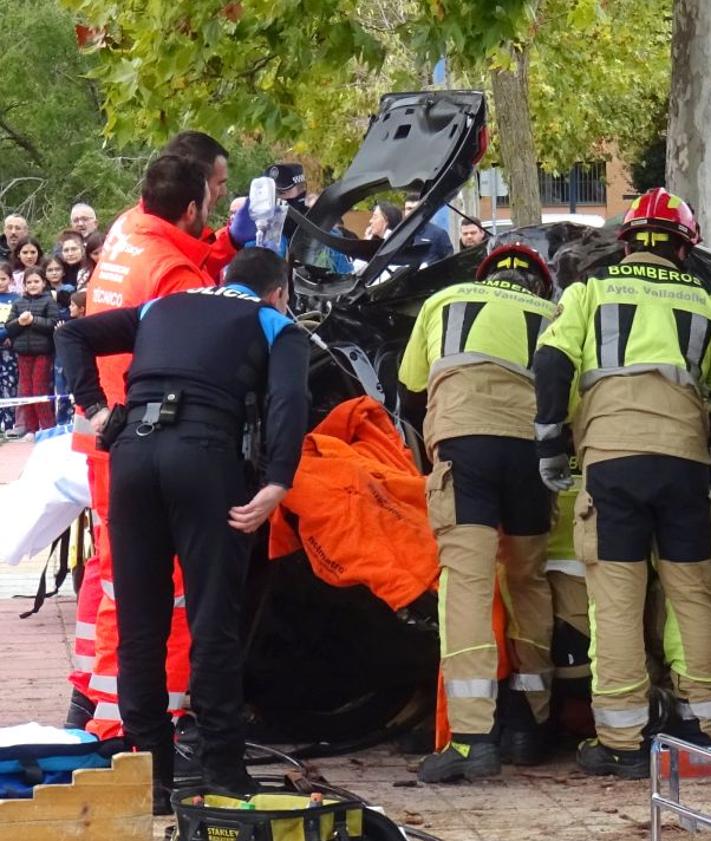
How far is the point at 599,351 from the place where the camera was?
6.37 metres

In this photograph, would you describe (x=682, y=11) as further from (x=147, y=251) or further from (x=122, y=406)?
(x=122, y=406)

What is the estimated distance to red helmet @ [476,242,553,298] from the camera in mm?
6777

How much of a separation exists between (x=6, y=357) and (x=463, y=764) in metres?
13.2

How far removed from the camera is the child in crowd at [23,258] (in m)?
17.6

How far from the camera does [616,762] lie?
6.30 metres

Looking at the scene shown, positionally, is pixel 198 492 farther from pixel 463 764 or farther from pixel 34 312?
pixel 34 312

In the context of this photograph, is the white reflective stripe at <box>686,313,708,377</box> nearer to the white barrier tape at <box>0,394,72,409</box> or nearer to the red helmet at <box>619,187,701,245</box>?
the red helmet at <box>619,187,701,245</box>

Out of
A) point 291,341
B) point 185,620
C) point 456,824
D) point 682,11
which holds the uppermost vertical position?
point 682,11

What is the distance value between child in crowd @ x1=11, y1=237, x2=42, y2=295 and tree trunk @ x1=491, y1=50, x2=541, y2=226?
477 cm

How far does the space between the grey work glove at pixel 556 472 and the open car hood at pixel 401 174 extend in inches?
54.0

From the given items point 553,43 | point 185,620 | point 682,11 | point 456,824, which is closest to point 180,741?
point 185,620

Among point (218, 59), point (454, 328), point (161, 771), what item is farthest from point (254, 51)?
point (161, 771)

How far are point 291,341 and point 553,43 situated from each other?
18398mm

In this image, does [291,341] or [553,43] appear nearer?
[291,341]
